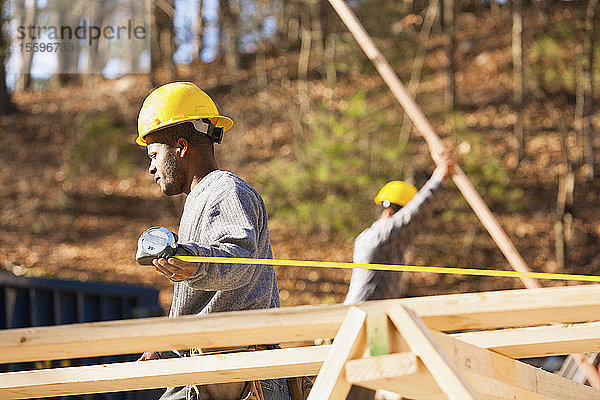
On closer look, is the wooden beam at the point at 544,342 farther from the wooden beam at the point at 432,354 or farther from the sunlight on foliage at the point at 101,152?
the sunlight on foliage at the point at 101,152

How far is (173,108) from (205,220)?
1.84 ft

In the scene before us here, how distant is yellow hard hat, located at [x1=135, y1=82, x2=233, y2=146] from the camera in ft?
11.0

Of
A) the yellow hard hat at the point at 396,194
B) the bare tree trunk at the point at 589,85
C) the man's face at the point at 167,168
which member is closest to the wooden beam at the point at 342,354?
the man's face at the point at 167,168

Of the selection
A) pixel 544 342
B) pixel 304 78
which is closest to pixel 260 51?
pixel 304 78

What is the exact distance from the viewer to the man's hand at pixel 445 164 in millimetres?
6129

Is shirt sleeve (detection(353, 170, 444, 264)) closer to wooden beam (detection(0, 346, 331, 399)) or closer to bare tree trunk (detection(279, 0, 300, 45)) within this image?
wooden beam (detection(0, 346, 331, 399))

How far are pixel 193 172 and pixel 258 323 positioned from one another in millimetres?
1402

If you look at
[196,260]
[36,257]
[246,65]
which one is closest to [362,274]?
[196,260]

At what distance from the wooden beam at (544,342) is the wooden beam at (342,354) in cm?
59

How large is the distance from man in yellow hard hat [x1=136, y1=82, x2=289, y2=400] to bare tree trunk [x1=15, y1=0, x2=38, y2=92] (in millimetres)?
18202

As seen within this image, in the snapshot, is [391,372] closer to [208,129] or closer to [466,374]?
[466,374]

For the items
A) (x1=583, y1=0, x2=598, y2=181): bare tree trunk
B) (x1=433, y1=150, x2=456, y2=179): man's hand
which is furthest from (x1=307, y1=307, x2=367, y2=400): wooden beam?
(x1=583, y1=0, x2=598, y2=181): bare tree trunk

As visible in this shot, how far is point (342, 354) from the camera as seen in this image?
2018 mm

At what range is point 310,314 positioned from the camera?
6.76ft
